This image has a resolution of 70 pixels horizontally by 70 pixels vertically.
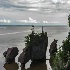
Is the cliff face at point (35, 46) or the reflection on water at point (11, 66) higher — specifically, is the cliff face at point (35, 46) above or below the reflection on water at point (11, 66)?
above

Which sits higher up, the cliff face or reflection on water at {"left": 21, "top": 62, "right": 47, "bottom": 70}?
the cliff face

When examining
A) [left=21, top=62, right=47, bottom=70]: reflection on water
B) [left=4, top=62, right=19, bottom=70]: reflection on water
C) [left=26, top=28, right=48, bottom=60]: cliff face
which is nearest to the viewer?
[left=21, top=62, right=47, bottom=70]: reflection on water

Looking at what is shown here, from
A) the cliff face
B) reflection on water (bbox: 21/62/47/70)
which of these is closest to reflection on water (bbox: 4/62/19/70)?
reflection on water (bbox: 21/62/47/70)

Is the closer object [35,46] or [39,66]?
[39,66]

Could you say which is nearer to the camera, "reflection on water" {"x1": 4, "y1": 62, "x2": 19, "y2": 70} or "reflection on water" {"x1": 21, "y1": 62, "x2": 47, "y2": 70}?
"reflection on water" {"x1": 21, "y1": 62, "x2": 47, "y2": 70}

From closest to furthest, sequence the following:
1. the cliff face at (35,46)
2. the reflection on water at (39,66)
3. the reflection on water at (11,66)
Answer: the reflection on water at (39,66) → the reflection on water at (11,66) → the cliff face at (35,46)

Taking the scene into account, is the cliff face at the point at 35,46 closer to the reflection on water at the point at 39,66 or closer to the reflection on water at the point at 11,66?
the reflection on water at the point at 39,66

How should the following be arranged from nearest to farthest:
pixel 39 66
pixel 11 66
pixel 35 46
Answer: pixel 39 66, pixel 35 46, pixel 11 66

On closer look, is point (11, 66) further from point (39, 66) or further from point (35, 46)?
point (35, 46)

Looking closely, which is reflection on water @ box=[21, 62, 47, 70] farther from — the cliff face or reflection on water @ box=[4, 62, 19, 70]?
reflection on water @ box=[4, 62, 19, 70]

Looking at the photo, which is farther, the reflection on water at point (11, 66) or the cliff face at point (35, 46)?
the cliff face at point (35, 46)

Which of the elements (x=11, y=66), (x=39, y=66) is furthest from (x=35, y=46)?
(x=11, y=66)

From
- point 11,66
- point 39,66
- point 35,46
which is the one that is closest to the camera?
point 39,66

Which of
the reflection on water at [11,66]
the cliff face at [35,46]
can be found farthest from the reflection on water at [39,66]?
the reflection on water at [11,66]
